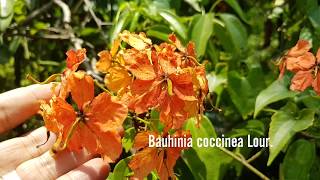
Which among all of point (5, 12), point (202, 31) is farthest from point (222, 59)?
point (5, 12)

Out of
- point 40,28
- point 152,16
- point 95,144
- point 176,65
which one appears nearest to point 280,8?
point 152,16

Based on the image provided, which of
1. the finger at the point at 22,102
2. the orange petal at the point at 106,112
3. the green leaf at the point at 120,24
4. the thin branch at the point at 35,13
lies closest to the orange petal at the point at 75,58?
the orange petal at the point at 106,112

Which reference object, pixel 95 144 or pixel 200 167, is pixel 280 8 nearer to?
pixel 200 167

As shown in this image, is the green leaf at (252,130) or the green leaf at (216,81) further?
the green leaf at (216,81)

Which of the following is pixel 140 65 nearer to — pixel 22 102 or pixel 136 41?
pixel 136 41

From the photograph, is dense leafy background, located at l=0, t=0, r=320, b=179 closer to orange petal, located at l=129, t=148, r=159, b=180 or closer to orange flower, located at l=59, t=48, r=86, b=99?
orange petal, located at l=129, t=148, r=159, b=180

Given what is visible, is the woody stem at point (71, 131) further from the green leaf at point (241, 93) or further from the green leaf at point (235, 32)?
the green leaf at point (235, 32)

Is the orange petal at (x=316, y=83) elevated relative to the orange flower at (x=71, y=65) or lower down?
lower down

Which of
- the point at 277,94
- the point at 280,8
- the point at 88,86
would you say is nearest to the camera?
the point at 88,86

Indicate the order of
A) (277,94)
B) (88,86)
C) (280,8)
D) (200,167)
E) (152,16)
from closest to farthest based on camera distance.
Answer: (88,86) < (200,167) < (277,94) < (152,16) < (280,8)
